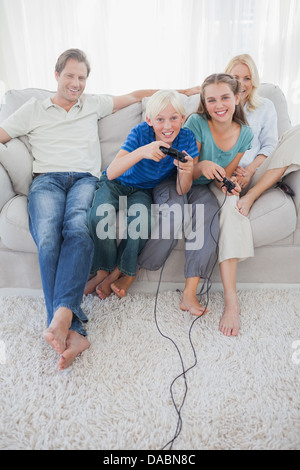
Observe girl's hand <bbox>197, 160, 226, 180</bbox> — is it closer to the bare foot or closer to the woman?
the woman

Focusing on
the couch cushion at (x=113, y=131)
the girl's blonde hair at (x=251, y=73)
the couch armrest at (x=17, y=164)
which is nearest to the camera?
the couch armrest at (x=17, y=164)

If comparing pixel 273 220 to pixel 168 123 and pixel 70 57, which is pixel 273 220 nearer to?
pixel 168 123

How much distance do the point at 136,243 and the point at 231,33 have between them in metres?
1.91

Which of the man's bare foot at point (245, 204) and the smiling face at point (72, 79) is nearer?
the man's bare foot at point (245, 204)

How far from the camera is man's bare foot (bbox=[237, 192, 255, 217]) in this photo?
4.72 ft

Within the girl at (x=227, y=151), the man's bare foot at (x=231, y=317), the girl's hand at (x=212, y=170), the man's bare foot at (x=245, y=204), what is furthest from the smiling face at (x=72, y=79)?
the man's bare foot at (x=231, y=317)

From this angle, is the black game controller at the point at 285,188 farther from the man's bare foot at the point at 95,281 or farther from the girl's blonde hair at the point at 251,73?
the man's bare foot at the point at 95,281

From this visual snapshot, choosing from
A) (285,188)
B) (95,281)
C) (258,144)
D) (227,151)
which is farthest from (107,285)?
(258,144)

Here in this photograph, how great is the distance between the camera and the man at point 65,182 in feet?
3.90

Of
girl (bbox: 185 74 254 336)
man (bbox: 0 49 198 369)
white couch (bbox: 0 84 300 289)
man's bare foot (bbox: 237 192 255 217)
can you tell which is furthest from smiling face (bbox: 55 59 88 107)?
man's bare foot (bbox: 237 192 255 217)

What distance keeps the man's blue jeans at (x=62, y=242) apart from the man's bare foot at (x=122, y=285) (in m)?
0.23

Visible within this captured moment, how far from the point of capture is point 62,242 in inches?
51.9

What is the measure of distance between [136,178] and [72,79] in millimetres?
582

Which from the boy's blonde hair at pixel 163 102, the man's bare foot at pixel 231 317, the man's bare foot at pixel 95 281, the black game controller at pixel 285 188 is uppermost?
the boy's blonde hair at pixel 163 102
